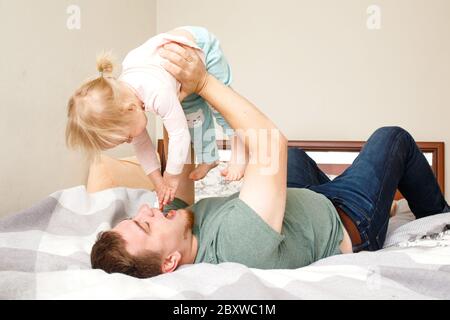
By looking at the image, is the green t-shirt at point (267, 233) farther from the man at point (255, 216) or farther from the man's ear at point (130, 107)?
the man's ear at point (130, 107)

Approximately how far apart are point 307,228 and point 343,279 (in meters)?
0.28

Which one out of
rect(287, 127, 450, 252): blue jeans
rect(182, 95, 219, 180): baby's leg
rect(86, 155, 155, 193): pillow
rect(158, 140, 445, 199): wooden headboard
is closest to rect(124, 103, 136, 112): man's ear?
rect(182, 95, 219, 180): baby's leg

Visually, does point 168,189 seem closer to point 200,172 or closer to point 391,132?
point 200,172

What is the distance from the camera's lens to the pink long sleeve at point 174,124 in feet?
4.00

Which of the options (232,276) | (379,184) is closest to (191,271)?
(232,276)

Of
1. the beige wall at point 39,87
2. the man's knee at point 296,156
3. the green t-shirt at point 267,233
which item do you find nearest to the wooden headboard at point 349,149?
the man's knee at point 296,156

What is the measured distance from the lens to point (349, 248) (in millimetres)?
1328

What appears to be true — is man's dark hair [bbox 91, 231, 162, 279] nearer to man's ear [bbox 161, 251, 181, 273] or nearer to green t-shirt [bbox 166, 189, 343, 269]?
man's ear [bbox 161, 251, 181, 273]

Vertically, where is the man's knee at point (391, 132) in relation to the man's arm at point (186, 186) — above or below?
above

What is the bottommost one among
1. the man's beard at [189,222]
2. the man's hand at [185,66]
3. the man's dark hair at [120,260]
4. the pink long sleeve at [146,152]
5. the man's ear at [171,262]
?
the man's ear at [171,262]

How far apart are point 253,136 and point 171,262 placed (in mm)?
347

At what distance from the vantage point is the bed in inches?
Answer: 34.2

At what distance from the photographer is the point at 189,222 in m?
1.22

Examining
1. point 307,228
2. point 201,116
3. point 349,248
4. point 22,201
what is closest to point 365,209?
point 349,248
